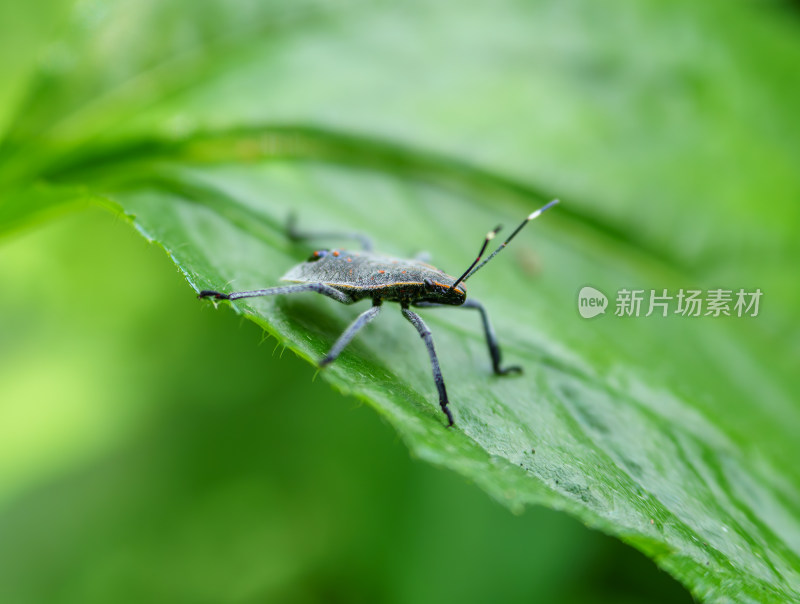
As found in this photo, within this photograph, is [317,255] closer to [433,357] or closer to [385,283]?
[385,283]

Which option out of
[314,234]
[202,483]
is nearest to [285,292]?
[314,234]

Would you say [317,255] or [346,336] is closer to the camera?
[346,336]

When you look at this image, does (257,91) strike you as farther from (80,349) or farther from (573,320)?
(80,349)

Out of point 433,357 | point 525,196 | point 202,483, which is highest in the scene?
point 525,196

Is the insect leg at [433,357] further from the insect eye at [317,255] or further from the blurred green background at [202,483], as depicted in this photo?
the blurred green background at [202,483]

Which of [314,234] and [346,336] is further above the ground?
[314,234]

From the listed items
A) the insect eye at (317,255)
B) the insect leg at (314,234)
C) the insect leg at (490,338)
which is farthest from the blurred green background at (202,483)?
the insect leg at (490,338)

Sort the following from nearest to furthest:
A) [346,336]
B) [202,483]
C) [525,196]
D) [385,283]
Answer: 1. [346,336]
2. [385,283]
3. [525,196]
4. [202,483]
